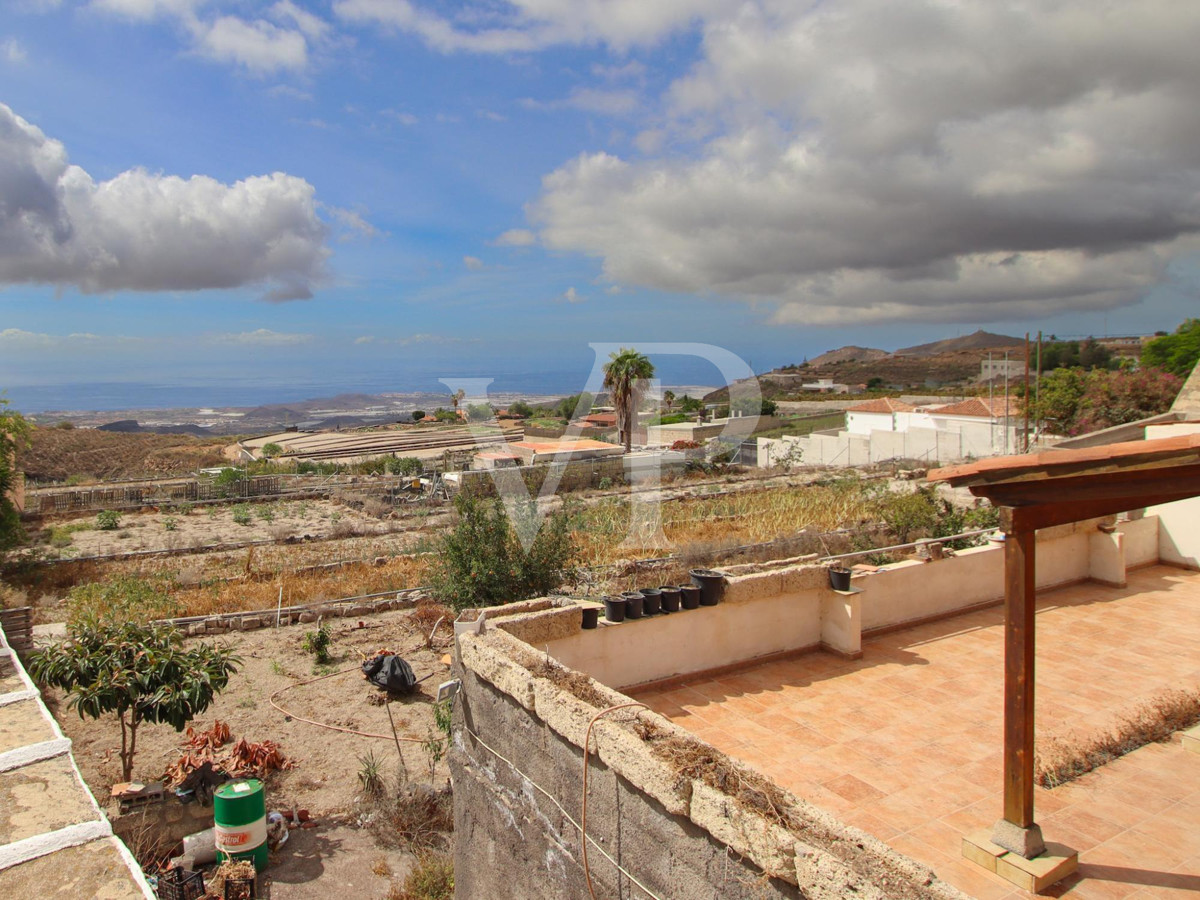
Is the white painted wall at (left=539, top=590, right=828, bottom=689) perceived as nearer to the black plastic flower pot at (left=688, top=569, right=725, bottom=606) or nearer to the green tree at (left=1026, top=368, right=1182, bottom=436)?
the black plastic flower pot at (left=688, top=569, right=725, bottom=606)

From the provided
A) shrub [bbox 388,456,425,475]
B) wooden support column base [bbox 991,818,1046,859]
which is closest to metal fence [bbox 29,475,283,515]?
shrub [bbox 388,456,425,475]

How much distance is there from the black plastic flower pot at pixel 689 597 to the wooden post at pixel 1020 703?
256cm

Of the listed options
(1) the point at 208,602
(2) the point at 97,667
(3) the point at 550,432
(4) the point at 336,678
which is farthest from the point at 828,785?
(3) the point at 550,432

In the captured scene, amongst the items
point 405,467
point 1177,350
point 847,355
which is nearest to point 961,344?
point 847,355

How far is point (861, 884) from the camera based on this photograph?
2387 mm

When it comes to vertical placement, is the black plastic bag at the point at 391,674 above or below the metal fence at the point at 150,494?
below

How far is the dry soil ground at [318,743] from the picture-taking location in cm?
649

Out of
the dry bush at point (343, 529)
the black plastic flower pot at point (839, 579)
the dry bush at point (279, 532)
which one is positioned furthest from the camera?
the dry bush at point (343, 529)

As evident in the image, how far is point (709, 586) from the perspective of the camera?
6.10 m

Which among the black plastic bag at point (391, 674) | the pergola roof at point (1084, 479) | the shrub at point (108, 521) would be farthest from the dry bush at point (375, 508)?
the pergola roof at point (1084, 479)

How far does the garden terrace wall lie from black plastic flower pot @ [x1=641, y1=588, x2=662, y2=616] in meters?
0.72

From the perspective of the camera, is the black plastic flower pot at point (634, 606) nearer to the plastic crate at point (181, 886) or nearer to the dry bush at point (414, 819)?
the dry bush at point (414, 819)

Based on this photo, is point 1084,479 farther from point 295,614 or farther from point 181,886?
point 295,614

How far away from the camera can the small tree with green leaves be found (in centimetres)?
656
